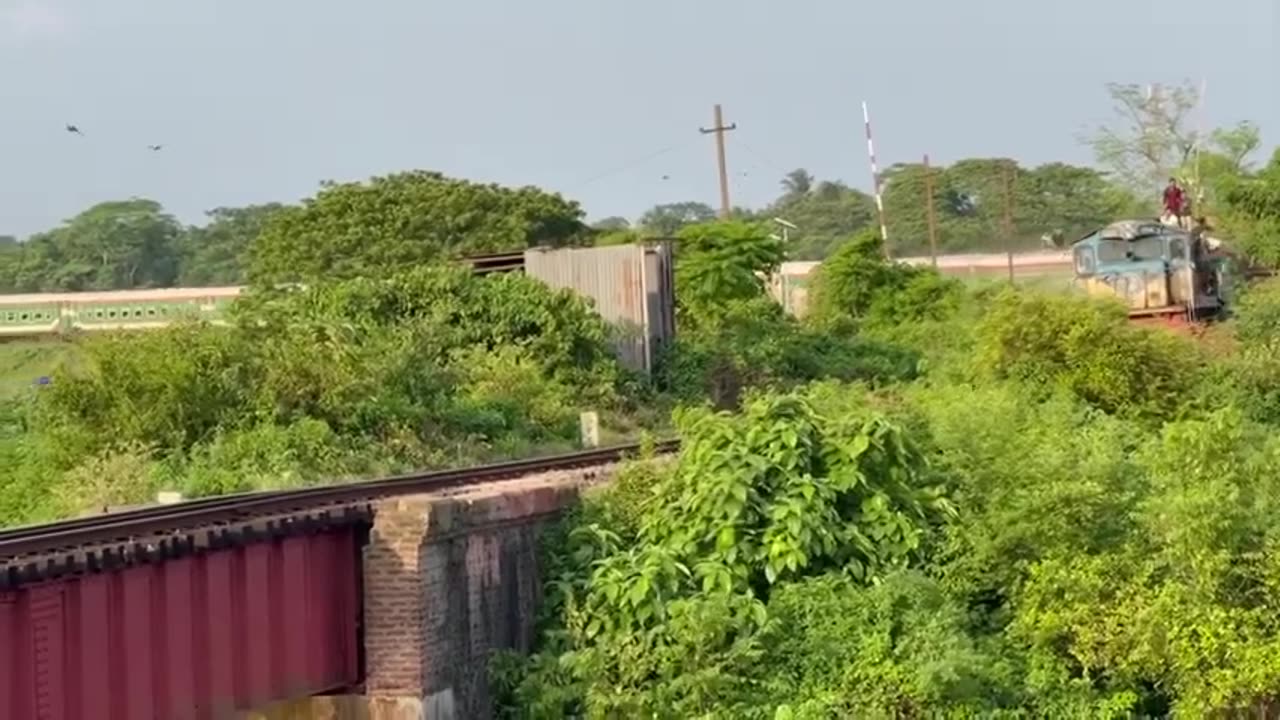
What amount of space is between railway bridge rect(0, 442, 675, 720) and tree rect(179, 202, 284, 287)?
88466mm

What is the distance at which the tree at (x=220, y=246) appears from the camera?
356 ft

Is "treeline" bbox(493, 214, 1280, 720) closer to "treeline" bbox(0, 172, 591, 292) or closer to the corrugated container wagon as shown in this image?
the corrugated container wagon

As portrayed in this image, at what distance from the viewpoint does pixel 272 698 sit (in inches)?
572

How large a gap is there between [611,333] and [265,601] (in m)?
24.1

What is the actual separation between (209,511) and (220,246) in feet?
339

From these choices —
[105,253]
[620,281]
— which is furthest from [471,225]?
[105,253]

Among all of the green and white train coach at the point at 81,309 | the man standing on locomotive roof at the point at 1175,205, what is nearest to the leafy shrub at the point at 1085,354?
the man standing on locomotive roof at the point at 1175,205

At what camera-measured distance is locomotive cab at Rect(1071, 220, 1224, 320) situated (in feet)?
133

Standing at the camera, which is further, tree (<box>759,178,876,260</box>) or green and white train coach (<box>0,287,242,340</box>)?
tree (<box>759,178,876,260</box>)

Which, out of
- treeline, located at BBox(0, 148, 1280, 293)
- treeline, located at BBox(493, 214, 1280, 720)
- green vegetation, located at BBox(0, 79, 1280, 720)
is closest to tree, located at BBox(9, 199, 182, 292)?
treeline, located at BBox(0, 148, 1280, 293)

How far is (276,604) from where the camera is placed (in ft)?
48.2

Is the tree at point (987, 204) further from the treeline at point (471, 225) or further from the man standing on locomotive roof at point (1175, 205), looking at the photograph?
the man standing on locomotive roof at point (1175, 205)

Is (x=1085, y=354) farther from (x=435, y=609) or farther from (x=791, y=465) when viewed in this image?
(x=435, y=609)

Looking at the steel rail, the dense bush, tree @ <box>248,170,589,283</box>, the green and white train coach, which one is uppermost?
tree @ <box>248,170,589,283</box>
